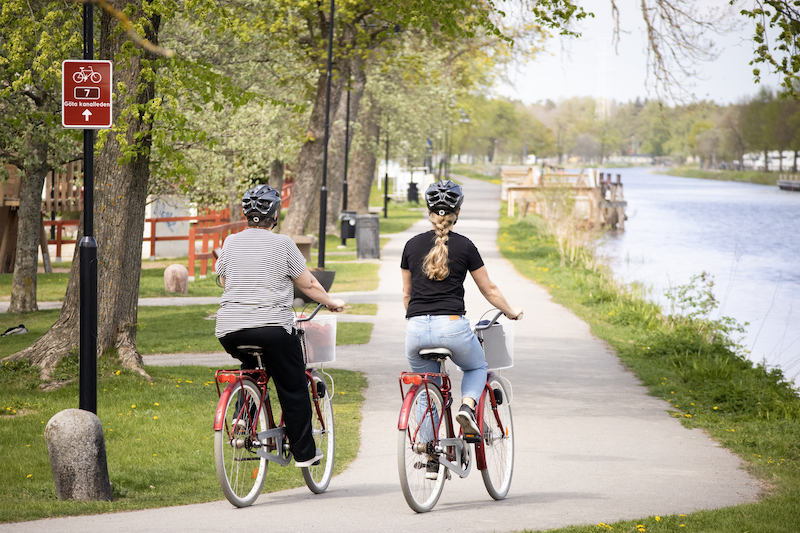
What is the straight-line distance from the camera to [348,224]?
26.1 meters

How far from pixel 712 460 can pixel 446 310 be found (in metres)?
2.95

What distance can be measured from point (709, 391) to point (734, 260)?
70.5 feet

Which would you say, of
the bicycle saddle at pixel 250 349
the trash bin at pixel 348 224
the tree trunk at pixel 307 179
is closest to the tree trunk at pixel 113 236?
the bicycle saddle at pixel 250 349

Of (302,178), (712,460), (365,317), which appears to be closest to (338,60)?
(302,178)

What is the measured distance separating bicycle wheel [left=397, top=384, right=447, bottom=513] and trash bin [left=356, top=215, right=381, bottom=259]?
61.6 ft

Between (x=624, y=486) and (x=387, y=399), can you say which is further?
(x=387, y=399)

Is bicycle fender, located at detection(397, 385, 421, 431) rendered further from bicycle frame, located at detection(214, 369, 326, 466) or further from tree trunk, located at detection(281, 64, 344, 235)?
tree trunk, located at detection(281, 64, 344, 235)

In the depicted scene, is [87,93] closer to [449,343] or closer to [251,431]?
[251,431]

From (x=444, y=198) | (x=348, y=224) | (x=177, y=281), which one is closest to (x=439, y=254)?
(x=444, y=198)

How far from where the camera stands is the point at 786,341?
15.5 m

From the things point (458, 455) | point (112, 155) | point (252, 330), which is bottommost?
point (458, 455)

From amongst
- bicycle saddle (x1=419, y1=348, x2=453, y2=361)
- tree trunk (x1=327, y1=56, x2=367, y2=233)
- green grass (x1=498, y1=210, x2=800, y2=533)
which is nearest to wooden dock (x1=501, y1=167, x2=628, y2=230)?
tree trunk (x1=327, y1=56, x2=367, y2=233)

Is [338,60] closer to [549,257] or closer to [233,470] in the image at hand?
[549,257]

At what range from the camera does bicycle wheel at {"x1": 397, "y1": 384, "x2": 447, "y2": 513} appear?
523cm
